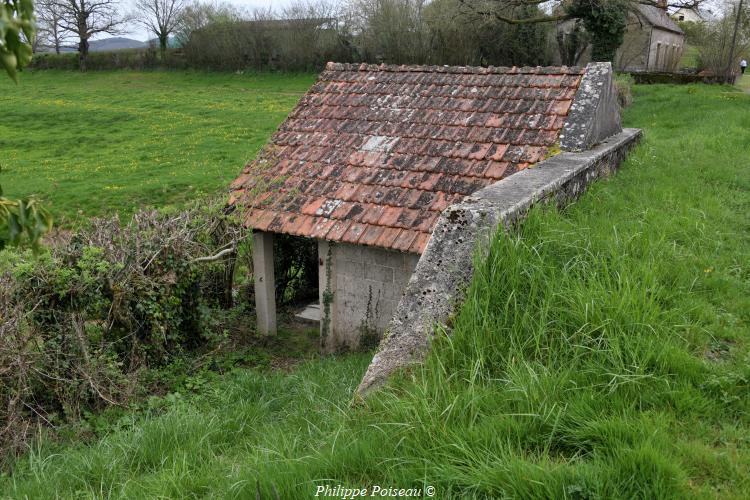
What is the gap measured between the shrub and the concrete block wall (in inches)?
56.3

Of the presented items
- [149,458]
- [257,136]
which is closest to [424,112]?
[149,458]

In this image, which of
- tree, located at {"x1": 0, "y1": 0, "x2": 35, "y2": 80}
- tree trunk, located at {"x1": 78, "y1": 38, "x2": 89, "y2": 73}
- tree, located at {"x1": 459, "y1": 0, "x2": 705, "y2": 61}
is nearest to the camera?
tree, located at {"x1": 0, "y1": 0, "x2": 35, "y2": 80}

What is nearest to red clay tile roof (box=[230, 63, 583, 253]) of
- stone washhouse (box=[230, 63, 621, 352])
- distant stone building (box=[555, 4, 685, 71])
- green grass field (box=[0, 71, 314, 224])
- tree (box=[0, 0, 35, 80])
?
stone washhouse (box=[230, 63, 621, 352])

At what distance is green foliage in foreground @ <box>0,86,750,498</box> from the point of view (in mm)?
2484

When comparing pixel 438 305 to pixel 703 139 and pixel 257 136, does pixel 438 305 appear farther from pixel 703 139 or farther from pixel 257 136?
pixel 257 136

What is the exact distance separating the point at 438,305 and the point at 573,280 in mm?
838

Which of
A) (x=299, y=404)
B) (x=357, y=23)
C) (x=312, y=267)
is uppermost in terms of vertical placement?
(x=357, y=23)

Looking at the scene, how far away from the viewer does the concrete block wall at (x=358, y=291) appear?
792cm

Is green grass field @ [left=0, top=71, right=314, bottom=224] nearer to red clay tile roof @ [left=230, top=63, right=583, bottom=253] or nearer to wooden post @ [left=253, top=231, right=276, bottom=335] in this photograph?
wooden post @ [left=253, top=231, right=276, bottom=335]

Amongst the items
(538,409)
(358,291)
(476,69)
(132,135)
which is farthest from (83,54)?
(538,409)

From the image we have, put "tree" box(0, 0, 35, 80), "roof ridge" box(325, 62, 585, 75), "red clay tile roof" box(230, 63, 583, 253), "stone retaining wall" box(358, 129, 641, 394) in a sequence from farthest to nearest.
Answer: "roof ridge" box(325, 62, 585, 75) < "red clay tile roof" box(230, 63, 583, 253) < "stone retaining wall" box(358, 129, 641, 394) < "tree" box(0, 0, 35, 80)

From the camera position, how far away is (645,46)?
39.0 meters

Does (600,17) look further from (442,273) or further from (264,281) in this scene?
(442,273)

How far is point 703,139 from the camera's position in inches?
421
